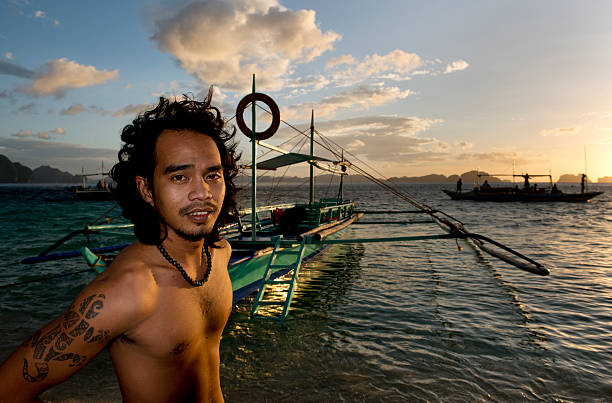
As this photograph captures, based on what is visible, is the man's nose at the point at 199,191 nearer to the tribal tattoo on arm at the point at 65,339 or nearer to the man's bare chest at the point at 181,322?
the man's bare chest at the point at 181,322

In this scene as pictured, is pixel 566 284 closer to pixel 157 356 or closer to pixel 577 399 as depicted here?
pixel 577 399

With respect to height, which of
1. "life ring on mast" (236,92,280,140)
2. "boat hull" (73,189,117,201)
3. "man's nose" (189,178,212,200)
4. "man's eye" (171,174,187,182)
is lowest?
"boat hull" (73,189,117,201)

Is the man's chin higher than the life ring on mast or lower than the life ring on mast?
lower

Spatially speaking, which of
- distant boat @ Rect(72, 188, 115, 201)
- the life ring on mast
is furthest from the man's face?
distant boat @ Rect(72, 188, 115, 201)

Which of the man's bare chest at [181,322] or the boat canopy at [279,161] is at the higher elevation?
the boat canopy at [279,161]

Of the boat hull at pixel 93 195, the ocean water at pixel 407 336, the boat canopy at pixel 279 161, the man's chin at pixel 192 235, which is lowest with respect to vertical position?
the ocean water at pixel 407 336

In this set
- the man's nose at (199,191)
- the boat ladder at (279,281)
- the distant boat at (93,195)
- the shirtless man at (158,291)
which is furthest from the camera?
the distant boat at (93,195)

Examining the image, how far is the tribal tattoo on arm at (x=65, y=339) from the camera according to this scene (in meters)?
1.08

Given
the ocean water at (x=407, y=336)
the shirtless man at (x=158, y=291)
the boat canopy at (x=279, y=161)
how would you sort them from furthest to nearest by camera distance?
the boat canopy at (x=279, y=161) < the ocean water at (x=407, y=336) < the shirtless man at (x=158, y=291)

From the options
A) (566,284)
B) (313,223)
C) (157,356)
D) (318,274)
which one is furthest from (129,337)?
(566,284)

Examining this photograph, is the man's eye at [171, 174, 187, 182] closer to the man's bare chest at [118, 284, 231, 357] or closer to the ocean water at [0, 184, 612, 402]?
the man's bare chest at [118, 284, 231, 357]

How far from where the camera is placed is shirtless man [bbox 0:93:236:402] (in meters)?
1.17

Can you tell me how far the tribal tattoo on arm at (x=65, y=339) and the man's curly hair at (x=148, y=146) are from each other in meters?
0.42

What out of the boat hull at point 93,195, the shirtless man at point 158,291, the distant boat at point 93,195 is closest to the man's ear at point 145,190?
the shirtless man at point 158,291
